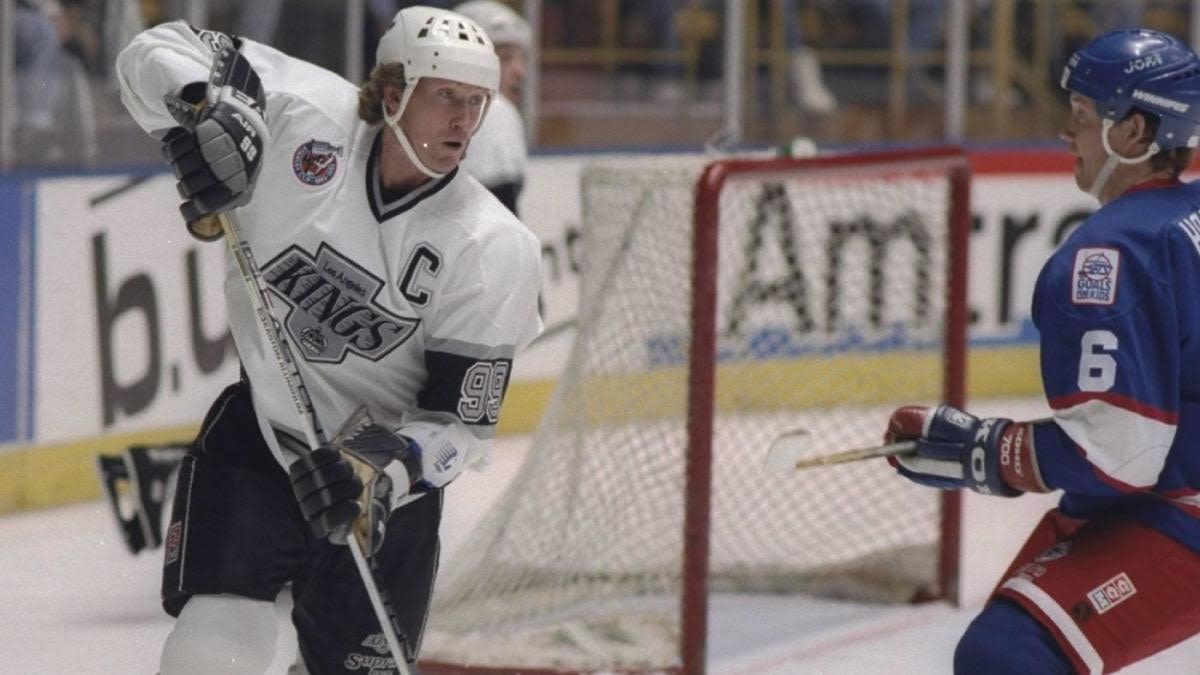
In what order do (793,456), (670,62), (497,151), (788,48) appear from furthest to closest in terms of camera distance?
(788,48), (670,62), (497,151), (793,456)

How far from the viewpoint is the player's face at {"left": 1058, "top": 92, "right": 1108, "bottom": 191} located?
251cm

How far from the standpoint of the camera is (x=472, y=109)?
2.59m

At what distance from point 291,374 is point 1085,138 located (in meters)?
1.02

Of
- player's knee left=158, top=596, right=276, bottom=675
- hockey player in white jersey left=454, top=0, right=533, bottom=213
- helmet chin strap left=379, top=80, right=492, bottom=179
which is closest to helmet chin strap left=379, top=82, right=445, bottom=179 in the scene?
helmet chin strap left=379, top=80, right=492, bottom=179

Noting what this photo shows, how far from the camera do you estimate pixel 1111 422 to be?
90.4 inches

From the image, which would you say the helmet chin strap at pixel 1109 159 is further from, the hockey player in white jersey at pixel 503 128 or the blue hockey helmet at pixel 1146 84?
the hockey player in white jersey at pixel 503 128

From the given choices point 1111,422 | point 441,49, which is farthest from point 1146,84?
point 441,49

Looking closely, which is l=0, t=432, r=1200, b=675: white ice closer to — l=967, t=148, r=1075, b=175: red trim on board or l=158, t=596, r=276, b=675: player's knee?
l=158, t=596, r=276, b=675: player's knee

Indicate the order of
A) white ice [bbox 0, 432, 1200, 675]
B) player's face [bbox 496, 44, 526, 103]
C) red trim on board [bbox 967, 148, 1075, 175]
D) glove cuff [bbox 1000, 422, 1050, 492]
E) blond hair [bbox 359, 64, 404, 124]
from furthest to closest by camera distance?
red trim on board [bbox 967, 148, 1075, 175], player's face [bbox 496, 44, 526, 103], white ice [bbox 0, 432, 1200, 675], blond hair [bbox 359, 64, 404, 124], glove cuff [bbox 1000, 422, 1050, 492]

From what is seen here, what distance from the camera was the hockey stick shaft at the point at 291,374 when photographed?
2527 millimetres

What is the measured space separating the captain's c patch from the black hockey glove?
0.81 m

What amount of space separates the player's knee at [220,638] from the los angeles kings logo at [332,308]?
34 centimetres

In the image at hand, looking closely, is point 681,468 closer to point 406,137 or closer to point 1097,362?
point 406,137

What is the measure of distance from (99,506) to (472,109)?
2910 mm
